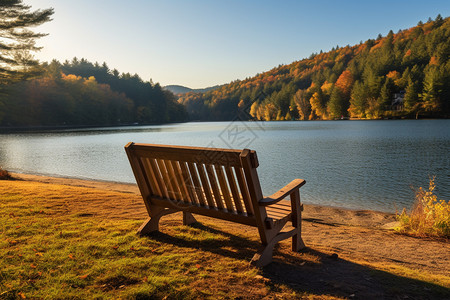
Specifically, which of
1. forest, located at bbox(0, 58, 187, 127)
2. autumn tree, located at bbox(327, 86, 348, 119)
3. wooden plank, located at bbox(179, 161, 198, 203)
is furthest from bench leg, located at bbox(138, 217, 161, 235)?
autumn tree, located at bbox(327, 86, 348, 119)

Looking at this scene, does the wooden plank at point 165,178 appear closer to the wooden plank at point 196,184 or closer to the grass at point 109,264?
the wooden plank at point 196,184

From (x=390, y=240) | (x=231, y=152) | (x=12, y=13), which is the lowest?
(x=390, y=240)

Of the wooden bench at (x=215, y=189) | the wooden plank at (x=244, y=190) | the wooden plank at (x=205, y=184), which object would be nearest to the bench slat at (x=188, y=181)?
the wooden bench at (x=215, y=189)

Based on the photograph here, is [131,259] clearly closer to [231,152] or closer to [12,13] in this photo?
[231,152]

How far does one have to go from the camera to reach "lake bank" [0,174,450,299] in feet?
10.3

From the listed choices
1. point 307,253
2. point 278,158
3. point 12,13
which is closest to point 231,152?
point 307,253

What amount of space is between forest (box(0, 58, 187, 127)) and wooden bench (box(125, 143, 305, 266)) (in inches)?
1856

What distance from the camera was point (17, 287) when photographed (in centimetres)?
304

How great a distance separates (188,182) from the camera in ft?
13.3

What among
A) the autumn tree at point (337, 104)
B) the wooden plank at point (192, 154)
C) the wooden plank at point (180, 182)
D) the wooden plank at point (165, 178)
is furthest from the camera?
the autumn tree at point (337, 104)

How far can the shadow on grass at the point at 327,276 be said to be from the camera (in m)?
3.12

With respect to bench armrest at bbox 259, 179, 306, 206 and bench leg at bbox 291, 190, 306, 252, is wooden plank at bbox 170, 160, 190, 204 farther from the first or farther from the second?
bench leg at bbox 291, 190, 306, 252

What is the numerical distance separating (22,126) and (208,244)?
312ft

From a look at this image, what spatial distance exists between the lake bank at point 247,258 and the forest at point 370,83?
59930mm
